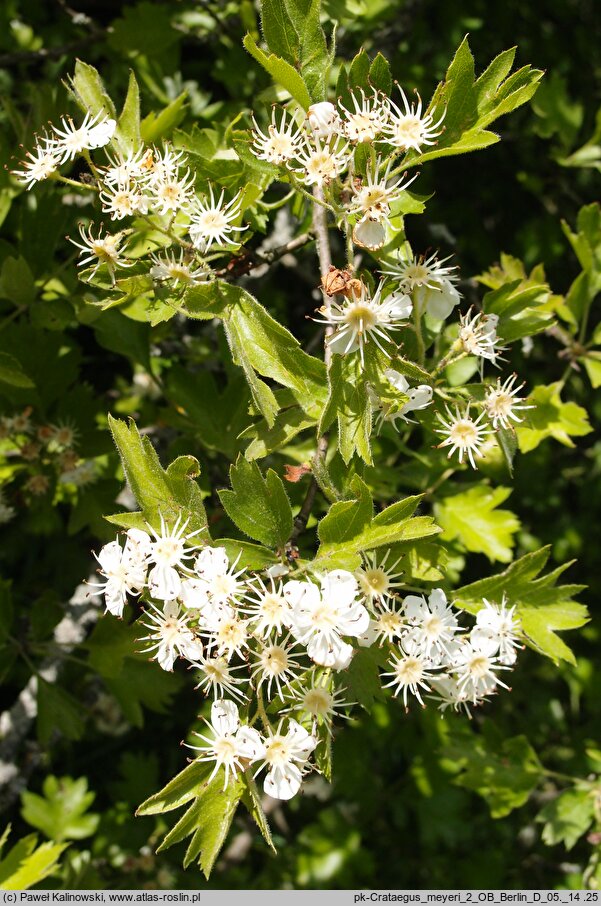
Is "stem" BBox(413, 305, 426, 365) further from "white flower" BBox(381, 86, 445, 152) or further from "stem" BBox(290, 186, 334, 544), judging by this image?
"white flower" BBox(381, 86, 445, 152)

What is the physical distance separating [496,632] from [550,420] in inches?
22.0

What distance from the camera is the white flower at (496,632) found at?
123 centimetres

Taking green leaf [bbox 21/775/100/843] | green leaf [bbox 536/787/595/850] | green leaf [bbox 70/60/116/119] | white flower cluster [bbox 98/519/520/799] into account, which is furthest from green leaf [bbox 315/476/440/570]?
green leaf [bbox 21/775/100/843]

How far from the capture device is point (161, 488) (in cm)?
116

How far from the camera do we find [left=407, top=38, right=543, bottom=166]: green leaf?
3.57 feet

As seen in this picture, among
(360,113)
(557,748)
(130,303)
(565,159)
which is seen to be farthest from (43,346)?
(557,748)

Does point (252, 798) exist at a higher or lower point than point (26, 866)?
higher

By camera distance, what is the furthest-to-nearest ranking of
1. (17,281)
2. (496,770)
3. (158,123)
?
(496,770)
(17,281)
(158,123)

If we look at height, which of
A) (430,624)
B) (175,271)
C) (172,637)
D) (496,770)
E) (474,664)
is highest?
(175,271)

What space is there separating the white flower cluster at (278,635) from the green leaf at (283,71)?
1.97ft

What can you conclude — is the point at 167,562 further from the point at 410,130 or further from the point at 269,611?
the point at 410,130

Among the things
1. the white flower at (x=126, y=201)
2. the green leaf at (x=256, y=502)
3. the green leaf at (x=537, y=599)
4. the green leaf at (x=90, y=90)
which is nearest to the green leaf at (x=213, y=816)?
the green leaf at (x=256, y=502)

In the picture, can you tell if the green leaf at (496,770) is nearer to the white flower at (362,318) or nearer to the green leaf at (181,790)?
the green leaf at (181,790)


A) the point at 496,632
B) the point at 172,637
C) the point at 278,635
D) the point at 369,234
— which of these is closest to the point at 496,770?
the point at 496,632
